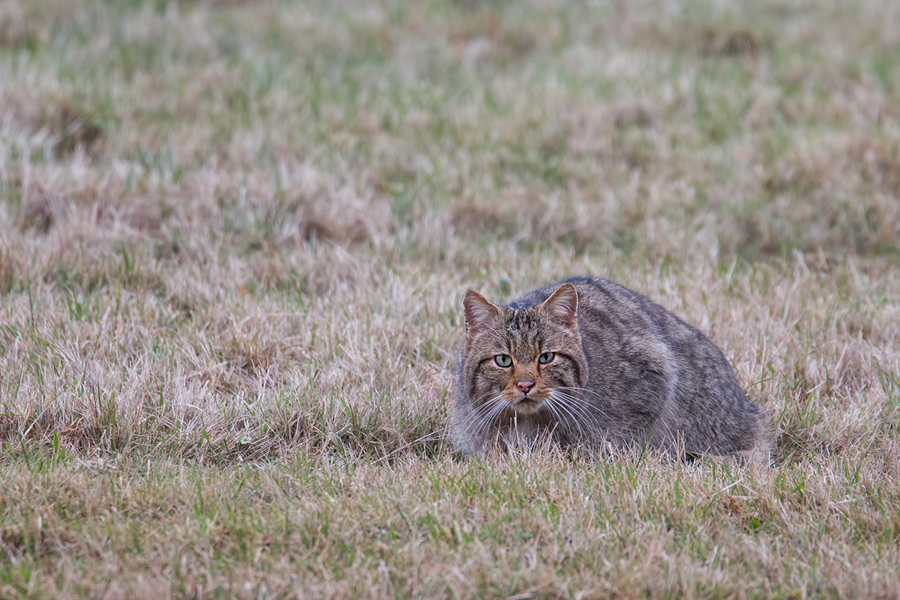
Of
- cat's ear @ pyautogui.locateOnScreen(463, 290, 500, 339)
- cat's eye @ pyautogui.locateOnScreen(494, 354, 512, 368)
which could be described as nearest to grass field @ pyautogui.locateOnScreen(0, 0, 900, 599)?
cat's eye @ pyautogui.locateOnScreen(494, 354, 512, 368)

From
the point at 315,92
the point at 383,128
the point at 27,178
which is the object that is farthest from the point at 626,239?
the point at 27,178

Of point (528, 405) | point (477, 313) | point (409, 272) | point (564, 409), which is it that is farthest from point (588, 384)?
point (409, 272)

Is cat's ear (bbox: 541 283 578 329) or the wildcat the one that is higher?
cat's ear (bbox: 541 283 578 329)

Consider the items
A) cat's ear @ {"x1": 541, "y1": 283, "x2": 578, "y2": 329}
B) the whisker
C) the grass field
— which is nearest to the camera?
the grass field

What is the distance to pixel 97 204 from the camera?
21.3 ft

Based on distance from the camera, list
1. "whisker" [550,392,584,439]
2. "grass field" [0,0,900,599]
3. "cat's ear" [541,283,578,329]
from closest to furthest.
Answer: "grass field" [0,0,900,599]
"whisker" [550,392,584,439]
"cat's ear" [541,283,578,329]

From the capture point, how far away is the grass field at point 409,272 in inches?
126

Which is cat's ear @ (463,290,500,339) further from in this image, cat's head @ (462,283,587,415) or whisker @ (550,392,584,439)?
whisker @ (550,392,584,439)

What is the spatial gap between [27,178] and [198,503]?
13.6ft

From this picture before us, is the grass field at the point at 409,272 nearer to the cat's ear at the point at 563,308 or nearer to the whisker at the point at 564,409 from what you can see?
the whisker at the point at 564,409

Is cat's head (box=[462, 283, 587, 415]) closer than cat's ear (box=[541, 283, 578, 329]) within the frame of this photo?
Yes

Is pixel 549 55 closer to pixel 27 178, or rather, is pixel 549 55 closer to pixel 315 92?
pixel 315 92

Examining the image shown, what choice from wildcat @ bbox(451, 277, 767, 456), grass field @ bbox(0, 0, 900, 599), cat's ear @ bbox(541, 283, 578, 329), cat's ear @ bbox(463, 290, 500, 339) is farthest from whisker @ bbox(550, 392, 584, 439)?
cat's ear @ bbox(463, 290, 500, 339)

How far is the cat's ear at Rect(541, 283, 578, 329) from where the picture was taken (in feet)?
13.2
